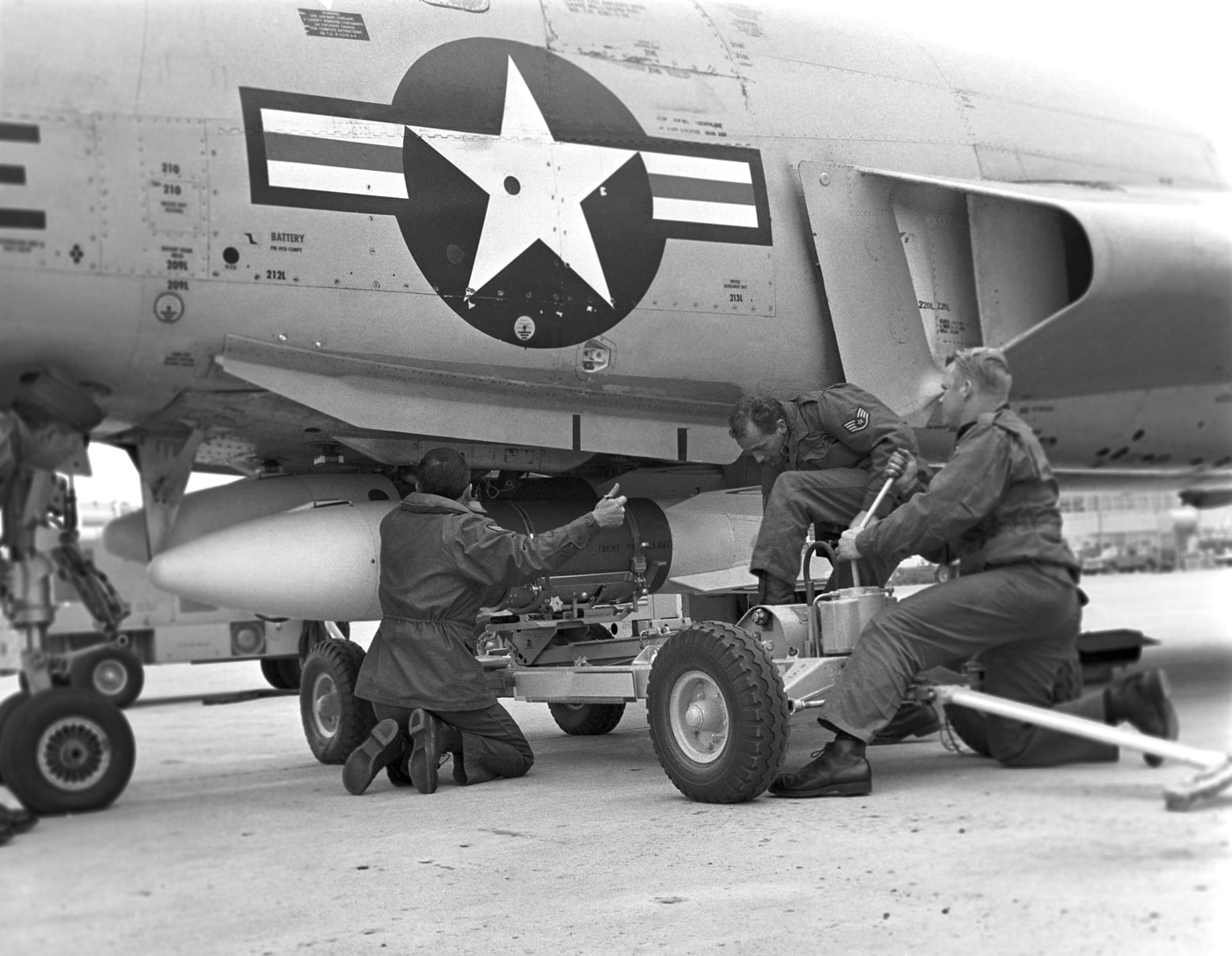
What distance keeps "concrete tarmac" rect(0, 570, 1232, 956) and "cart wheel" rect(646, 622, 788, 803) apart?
117mm

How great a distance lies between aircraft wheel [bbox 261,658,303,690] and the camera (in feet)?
25.5

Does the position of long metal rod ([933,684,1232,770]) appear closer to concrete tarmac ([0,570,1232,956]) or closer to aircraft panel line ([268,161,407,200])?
concrete tarmac ([0,570,1232,956])

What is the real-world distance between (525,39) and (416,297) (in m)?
1.28

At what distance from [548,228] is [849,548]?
7.50 feet

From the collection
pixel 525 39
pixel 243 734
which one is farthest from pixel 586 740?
pixel 525 39

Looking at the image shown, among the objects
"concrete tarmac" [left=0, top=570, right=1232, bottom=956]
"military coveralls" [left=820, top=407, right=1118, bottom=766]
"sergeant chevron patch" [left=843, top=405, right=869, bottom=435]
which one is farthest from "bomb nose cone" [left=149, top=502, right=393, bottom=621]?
"military coveralls" [left=820, top=407, right=1118, bottom=766]

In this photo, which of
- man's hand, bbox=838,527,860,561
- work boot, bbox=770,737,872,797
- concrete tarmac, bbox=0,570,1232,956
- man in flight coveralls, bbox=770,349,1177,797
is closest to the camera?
concrete tarmac, bbox=0,570,1232,956

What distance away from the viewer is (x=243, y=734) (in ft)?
19.7

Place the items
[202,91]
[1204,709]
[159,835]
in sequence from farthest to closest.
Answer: [202,91]
[159,835]
[1204,709]

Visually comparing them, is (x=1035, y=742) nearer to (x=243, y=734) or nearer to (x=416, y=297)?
(x=416, y=297)

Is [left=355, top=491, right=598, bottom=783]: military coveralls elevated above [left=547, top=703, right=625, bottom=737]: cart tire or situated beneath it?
elevated above

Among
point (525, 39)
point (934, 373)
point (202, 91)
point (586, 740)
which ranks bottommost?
point (586, 740)

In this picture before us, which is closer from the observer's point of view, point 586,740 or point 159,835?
point 159,835

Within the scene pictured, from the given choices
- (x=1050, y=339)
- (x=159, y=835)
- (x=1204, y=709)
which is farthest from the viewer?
(x=1050, y=339)
